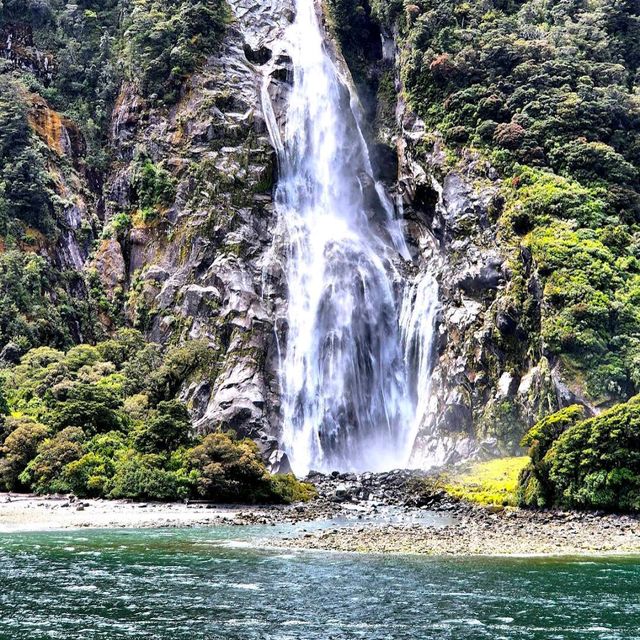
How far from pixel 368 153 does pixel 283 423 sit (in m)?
32.2

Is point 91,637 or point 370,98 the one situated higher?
point 370,98

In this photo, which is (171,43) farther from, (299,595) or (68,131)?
(299,595)

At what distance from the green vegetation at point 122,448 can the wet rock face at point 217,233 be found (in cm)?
562

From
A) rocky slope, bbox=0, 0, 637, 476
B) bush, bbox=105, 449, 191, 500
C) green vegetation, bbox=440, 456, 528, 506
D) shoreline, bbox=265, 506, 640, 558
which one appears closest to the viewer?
shoreline, bbox=265, 506, 640, 558

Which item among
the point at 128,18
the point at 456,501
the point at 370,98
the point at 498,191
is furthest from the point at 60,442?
the point at 128,18

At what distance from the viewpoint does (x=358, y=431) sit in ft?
197

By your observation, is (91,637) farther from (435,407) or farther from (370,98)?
(370,98)

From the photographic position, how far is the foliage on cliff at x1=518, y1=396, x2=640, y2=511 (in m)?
35.8

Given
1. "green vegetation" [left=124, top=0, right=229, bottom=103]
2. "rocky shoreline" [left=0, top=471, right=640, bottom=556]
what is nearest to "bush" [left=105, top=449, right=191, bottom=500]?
"rocky shoreline" [left=0, top=471, right=640, bottom=556]

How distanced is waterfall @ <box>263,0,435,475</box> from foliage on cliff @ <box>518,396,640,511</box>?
62.6 ft

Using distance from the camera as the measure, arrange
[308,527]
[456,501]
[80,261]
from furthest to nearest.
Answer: [80,261]
[456,501]
[308,527]

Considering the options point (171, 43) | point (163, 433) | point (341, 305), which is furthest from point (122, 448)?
point (171, 43)

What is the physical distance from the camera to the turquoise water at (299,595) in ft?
59.7

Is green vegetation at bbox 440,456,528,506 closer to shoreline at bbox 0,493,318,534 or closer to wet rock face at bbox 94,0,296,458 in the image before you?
shoreline at bbox 0,493,318,534
